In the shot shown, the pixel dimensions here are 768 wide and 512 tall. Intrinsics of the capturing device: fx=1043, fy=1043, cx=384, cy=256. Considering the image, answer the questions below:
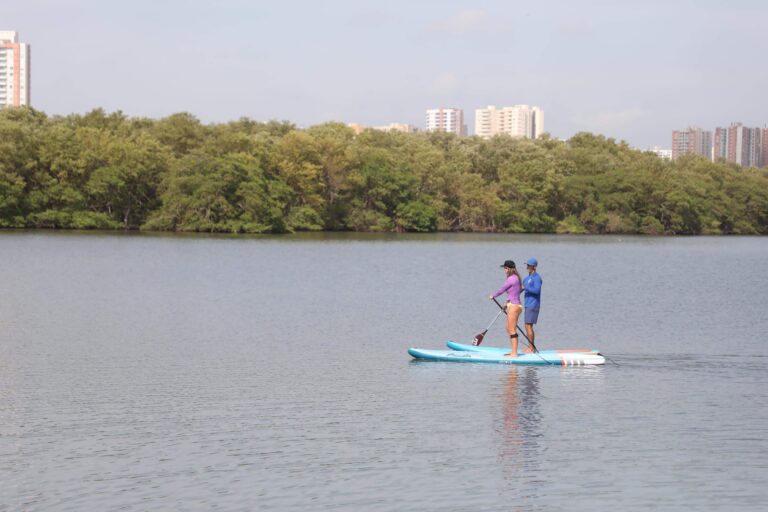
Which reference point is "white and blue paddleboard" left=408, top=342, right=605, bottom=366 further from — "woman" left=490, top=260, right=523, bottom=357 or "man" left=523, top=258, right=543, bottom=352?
"man" left=523, top=258, right=543, bottom=352

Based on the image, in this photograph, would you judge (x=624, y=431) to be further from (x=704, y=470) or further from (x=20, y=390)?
(x=20, y=390)

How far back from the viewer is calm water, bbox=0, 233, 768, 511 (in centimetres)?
1334

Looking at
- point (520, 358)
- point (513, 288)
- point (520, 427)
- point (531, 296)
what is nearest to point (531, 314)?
point (531, 296)

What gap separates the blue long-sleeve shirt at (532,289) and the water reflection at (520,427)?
1717 millimetres

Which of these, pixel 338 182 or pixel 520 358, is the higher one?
pixel 338 182

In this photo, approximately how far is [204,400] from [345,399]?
254 cm

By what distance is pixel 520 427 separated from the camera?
55.8 ft

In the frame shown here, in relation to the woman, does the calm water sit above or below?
below

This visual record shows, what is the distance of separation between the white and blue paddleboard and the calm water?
0.23 metres

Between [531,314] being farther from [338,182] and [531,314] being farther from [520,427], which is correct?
[338,182]

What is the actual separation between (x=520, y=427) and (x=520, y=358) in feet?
20.6

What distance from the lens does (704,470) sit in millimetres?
14484

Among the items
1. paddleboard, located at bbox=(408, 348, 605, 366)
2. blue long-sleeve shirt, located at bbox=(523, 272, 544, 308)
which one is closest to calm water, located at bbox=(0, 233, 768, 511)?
paddleboard, located at bbox=(408, 348, 605, 366)

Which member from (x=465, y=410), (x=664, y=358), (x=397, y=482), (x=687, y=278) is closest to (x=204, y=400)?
(x=465, y=410)
